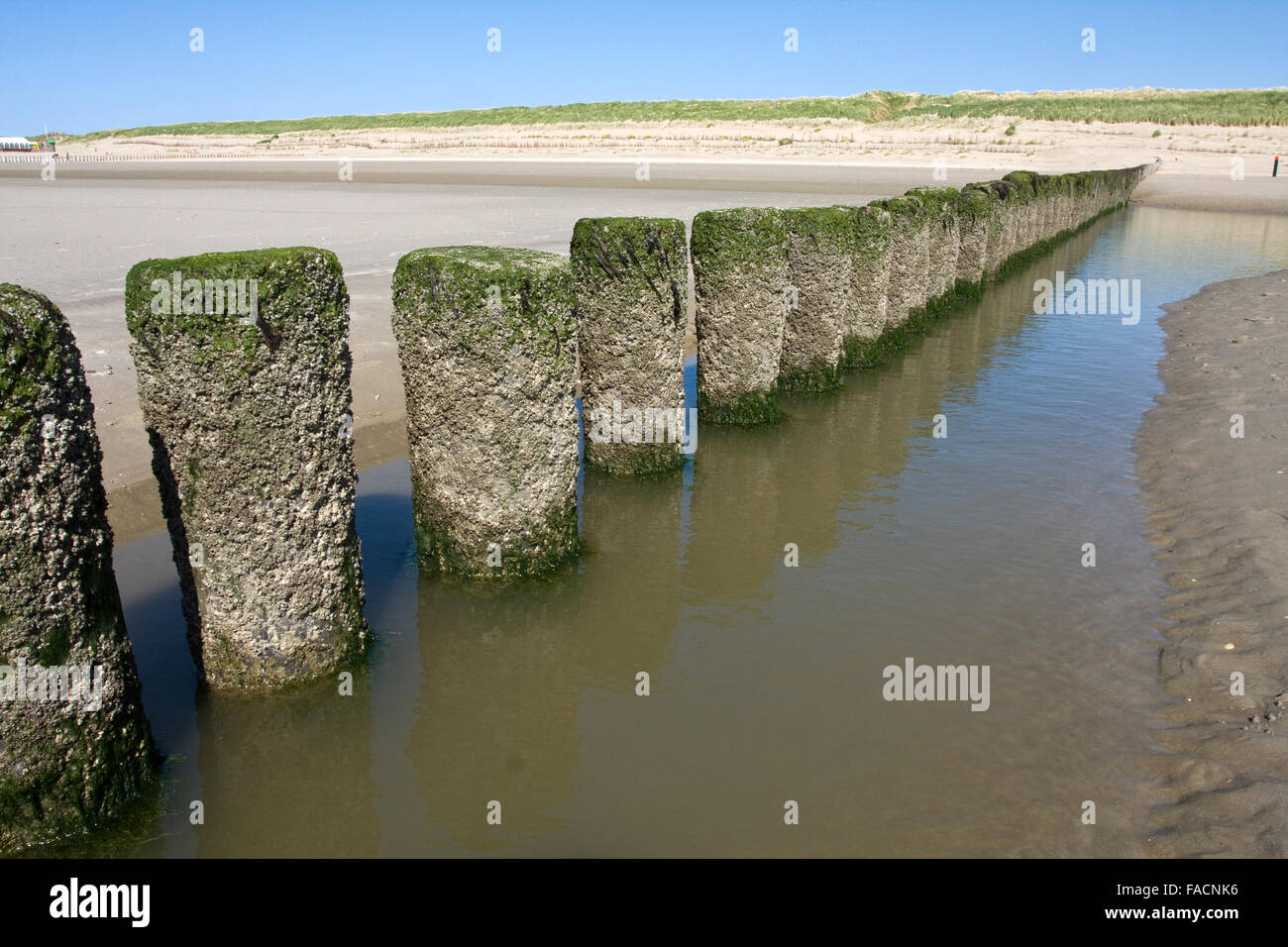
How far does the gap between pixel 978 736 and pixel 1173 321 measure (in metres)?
13.4

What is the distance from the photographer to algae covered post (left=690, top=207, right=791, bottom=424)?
868cm

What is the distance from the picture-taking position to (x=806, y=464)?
8516 mm

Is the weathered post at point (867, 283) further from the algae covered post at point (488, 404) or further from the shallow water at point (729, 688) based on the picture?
the algae covered post at point (488, 404)

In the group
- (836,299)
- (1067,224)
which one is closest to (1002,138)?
(1067,224)

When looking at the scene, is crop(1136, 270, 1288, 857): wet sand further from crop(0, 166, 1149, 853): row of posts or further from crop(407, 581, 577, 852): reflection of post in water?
crop(0, 166, 1149, 853): row of posts

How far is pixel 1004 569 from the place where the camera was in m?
6.28

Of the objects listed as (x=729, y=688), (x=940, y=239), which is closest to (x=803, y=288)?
(x=940, y=239)

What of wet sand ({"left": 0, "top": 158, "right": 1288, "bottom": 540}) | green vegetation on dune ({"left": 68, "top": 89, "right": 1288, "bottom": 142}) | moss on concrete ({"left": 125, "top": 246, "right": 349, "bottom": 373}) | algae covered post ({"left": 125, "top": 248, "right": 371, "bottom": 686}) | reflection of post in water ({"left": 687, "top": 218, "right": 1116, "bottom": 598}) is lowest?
reflection of post in water ({"left": 687, "top": 218, "right": 1116, "bottom": 598})

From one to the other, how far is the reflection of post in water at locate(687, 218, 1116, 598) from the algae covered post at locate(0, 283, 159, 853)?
3.46 meters

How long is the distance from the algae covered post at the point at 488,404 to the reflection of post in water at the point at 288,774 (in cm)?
128

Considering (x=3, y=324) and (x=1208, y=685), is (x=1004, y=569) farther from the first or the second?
(x=3, y=324)

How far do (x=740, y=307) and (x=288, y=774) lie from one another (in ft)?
19.3

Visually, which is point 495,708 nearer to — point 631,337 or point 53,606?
point 53,606

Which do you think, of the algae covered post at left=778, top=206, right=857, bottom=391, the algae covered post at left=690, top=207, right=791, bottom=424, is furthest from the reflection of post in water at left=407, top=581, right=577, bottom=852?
the algae covered post at left=778, top=206, right=857, bottom=391
